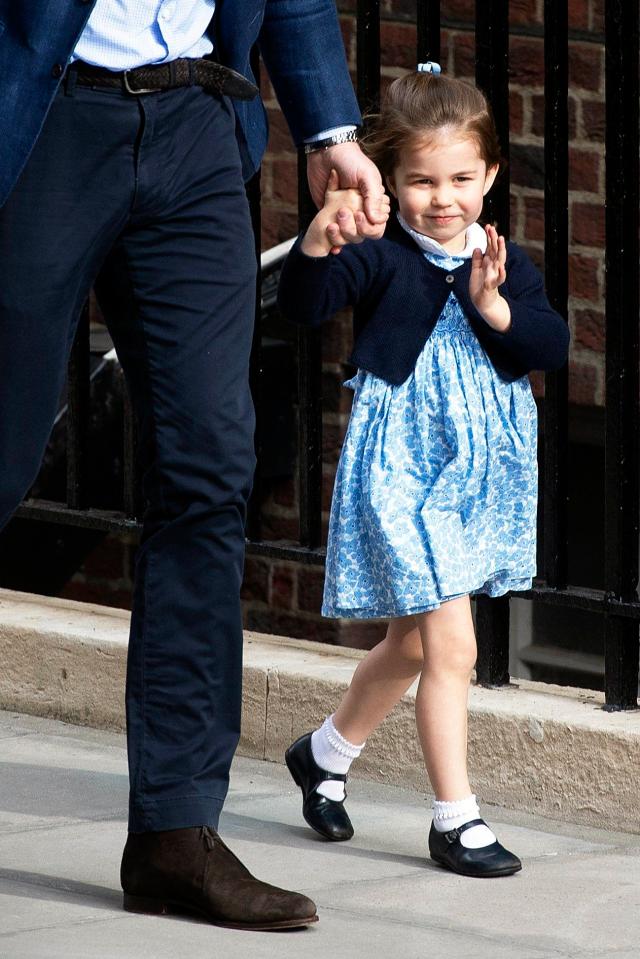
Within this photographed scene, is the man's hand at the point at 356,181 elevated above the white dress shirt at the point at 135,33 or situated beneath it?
situated beneath

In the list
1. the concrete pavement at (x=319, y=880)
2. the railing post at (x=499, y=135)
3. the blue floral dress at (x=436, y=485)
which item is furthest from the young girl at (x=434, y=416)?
the railing post at (x=499, y=135)

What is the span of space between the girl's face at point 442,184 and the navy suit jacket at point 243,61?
0.30m

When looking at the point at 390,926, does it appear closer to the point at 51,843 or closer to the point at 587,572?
the point at 51,843

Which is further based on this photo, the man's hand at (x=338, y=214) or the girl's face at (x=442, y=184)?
the girl's face at (x=442, y=184)

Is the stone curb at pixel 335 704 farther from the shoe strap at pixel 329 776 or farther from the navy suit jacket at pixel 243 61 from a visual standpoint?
the navy suit jacket at pixel 243 61

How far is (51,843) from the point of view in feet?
11.0

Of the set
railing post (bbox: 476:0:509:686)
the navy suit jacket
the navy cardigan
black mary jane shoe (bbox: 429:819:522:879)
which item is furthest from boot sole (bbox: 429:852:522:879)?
the navy suit jacket

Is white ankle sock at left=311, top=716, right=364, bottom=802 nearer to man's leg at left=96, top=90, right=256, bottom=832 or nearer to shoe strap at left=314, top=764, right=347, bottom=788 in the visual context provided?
shoe strap at left=314, top=764, right=347, bottom=788

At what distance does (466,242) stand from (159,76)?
33.5 inches

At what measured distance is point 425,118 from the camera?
134 inches

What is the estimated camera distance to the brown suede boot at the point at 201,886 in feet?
9.30

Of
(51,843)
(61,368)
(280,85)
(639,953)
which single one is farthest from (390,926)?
(280,85)

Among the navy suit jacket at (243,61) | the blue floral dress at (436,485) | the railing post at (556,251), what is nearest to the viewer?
the navy suit jacket at (243,61)

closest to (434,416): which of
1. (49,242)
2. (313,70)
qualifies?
(313,70)
